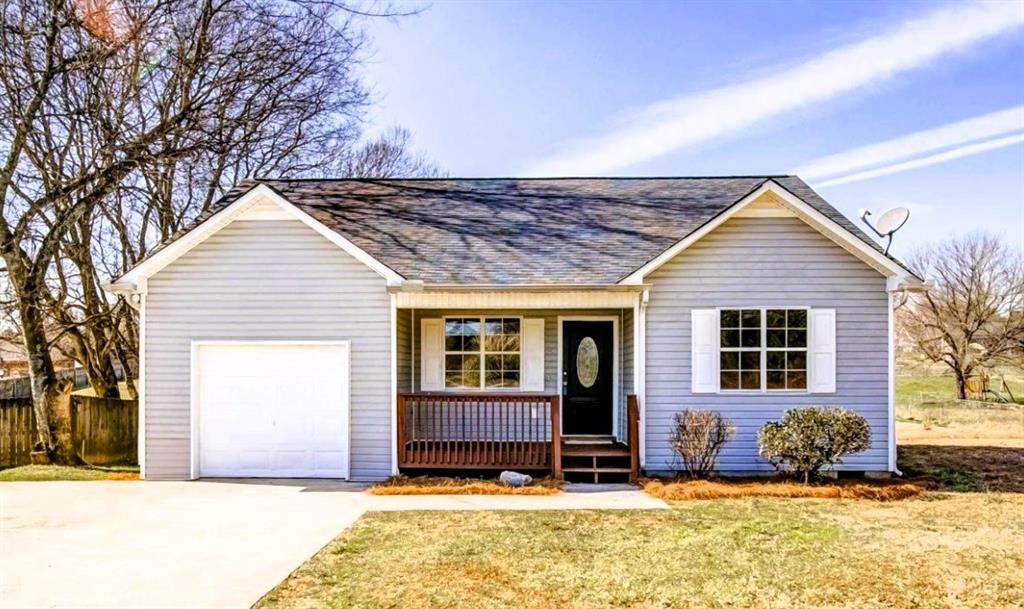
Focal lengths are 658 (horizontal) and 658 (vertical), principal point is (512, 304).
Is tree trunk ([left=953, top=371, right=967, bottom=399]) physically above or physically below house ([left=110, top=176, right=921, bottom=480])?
below

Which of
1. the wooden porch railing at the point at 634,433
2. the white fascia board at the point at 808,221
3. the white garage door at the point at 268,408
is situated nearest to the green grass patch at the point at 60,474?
the white garage door at the point at 268,408

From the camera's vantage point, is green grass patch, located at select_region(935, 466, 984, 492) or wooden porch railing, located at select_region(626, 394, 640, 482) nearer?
green grass patch, located at select_region(935, 466, 984, 492)

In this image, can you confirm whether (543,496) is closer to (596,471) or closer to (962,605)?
(596,471)

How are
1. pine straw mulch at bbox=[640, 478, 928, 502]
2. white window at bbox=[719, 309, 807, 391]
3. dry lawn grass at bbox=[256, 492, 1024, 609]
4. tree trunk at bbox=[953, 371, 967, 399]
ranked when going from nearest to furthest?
dry lawn grass at bbox=[256, 492, 1024, 609] → pine straw mulch at bbox=[640, 478, 928, 502] → white window at bbox=[719, 309, 807, 391] → tree trunk at bbox=[953, 371, 967, 399]

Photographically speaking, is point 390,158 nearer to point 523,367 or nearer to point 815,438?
point 523,367

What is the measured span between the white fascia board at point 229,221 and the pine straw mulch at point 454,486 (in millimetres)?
2831

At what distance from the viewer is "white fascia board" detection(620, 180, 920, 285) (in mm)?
9445

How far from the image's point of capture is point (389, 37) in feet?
41.6

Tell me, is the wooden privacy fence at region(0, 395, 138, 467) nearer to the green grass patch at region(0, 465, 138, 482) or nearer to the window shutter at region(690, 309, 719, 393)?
the green grass patch at region(0, 465, 138, 482)

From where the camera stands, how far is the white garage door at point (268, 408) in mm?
9812

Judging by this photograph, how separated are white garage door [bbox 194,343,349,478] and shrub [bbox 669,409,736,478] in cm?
502

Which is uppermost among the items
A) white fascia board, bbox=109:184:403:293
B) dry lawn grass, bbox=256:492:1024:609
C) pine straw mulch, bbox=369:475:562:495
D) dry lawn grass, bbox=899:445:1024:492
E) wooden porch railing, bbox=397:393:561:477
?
white fascia board, bbox=109:184:403:293

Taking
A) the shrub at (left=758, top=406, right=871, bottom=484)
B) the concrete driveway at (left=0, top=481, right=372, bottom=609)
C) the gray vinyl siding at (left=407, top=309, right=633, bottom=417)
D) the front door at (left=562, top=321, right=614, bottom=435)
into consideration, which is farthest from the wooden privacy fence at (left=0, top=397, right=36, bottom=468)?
the shrub at (left=758, top=406, right=871, bottom=484)

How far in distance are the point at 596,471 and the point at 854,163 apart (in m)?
12.9
